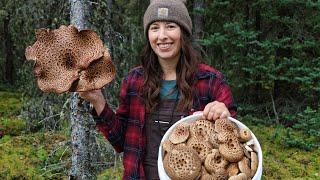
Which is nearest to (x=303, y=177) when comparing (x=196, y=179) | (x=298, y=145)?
(x=298, y=145)

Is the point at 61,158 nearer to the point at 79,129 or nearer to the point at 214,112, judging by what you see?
the point at 79,129

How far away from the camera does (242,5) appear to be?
8.65 m

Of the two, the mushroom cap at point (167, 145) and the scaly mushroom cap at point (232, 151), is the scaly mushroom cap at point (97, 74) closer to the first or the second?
the mushroom cap at point (167, 145)

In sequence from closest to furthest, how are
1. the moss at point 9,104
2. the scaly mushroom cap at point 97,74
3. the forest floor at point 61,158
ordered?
the scaly mushroom cap at point 97,74, the forest floor at point 61,158, the moss at point 9,104

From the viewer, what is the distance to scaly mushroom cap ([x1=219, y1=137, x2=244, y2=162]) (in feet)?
6.02

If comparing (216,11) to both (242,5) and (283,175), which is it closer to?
(242,5)

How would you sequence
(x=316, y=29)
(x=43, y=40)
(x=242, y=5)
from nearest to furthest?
Answer: (x=43, y=40) < (x=316, y=29) < (x=242, y=5)

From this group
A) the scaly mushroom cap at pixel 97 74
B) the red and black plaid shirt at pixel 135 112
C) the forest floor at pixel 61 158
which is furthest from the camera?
the forest floor at pixel 61 158

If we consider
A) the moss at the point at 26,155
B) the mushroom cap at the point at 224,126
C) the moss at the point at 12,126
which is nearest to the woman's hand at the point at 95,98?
→ the mushroom cap at the point at 224,126

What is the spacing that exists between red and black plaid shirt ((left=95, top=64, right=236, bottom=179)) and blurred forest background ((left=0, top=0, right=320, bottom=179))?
242 centimetres

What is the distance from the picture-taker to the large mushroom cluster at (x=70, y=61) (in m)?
2.05

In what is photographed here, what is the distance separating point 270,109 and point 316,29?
1.89 metres

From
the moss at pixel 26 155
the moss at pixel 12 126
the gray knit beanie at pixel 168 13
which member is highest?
the gray knit beanie at pixel 168 13

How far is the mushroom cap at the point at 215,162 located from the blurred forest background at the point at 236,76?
304cm
